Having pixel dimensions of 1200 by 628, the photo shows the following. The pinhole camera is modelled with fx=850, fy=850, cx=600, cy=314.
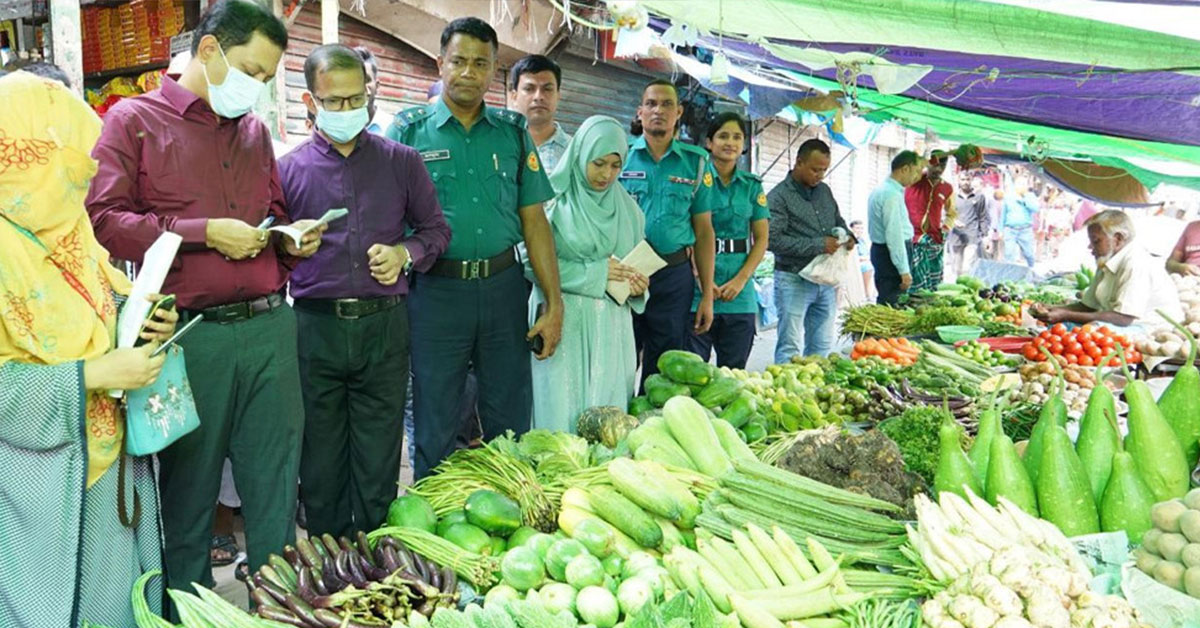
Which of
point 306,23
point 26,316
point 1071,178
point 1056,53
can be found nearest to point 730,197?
point 1056,53

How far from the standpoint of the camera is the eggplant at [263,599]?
2035mm

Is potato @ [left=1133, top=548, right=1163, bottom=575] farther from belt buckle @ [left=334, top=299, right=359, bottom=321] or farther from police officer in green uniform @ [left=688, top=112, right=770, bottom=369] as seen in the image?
police officer in green uniform @ [left=688, top=112, right=770, bottom=369]

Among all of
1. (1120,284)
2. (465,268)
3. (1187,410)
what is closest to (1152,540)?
(1187,410)

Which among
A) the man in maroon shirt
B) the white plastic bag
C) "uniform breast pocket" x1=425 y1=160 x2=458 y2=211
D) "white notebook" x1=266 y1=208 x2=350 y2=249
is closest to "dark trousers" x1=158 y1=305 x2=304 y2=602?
the man in maroon shirt

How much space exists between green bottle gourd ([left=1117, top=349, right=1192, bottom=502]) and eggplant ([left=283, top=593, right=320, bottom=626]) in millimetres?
2288

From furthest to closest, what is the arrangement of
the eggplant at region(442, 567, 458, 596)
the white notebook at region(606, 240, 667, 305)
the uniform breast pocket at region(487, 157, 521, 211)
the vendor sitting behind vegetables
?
the vendor sitting behind vegetables, the white notebook at region(606, 240, 667, 305), the uniform breast pocket at region(487, 157, 521, 211), the eggplant at region(442, 567, 458, 596)

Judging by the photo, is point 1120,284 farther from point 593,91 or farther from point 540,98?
point 593,91

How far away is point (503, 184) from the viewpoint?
3971 mm

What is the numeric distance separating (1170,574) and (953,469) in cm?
60

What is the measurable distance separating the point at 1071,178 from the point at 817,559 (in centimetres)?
1481

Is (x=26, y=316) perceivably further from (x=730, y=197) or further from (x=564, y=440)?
(x=730, y=197)

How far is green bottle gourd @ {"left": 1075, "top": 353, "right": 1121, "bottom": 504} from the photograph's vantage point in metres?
2.49

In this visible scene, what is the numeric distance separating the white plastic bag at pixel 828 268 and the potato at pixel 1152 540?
A: 15.8 ft

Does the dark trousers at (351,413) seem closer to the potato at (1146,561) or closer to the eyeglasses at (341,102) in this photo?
the eyeglasses at (341,102)
